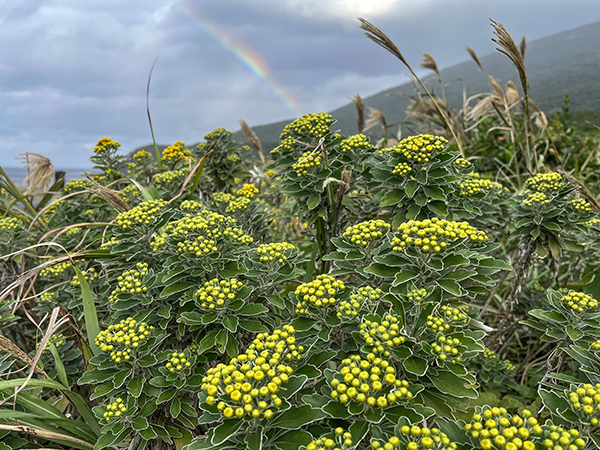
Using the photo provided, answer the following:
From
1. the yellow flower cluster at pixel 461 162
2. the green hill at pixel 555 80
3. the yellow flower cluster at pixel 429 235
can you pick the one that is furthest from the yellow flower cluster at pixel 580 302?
the green hill at pixel 555 80

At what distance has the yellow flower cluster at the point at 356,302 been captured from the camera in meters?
1.75

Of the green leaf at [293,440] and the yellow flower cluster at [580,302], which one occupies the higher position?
the green leaf at [293,440]

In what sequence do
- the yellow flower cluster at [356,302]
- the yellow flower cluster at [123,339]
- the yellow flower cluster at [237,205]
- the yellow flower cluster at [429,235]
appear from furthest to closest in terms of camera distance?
1. the yellow flower cluster at [237,205]
2. the yellow flower cluster at [123,339]
3. the yellow flower cluster at [429,235]
4. the yellow flower cluster at [356,302]

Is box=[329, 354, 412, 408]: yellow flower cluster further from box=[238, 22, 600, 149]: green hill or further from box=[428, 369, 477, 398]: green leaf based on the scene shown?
box=[238, 22, 600, 149]: green hill

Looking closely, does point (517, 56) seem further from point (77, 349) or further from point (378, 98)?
point (378, 98)

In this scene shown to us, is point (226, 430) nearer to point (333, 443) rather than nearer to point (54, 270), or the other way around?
point (333, 443)

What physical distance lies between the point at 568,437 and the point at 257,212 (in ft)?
11.0

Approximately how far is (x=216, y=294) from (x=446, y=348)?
4.14ft

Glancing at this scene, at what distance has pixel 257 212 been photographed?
4059 millimetres

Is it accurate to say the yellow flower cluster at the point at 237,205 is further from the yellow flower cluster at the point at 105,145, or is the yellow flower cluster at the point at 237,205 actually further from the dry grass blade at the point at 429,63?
the dry grass blade at the point at 429,63

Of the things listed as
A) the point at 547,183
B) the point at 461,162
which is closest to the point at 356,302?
the point at 461,162

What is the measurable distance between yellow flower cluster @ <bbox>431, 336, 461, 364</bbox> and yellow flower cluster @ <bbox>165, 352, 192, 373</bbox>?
4.62ft

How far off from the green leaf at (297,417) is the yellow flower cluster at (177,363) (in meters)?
0.76

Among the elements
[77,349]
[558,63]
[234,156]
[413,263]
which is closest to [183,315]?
[413,263]
